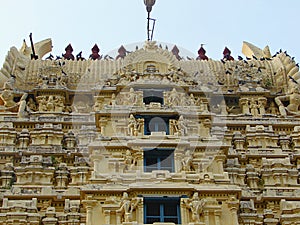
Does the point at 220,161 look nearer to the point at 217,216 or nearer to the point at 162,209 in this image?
the point at 217,216

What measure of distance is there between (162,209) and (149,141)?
3.75 m

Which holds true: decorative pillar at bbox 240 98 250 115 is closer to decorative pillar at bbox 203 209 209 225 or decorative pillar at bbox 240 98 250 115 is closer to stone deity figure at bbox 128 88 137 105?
stone deity figure at bbox 128 88 137 105

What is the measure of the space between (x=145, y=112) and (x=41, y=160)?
500 cm

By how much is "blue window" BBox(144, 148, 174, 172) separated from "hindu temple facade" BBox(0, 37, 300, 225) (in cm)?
4

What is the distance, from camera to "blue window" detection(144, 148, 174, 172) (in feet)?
79.4

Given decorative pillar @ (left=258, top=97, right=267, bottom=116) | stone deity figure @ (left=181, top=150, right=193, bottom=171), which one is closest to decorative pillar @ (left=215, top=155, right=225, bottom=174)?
stone deity figure @ (left=181, top=150, right=193, bottom=171)

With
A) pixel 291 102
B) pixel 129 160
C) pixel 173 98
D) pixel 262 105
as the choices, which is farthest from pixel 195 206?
pixel 291 102

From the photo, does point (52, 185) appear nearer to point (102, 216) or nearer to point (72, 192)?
point (72, 192)

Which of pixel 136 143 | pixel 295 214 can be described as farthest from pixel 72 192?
pixel 295 214

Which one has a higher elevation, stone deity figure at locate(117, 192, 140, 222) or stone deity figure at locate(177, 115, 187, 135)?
stone deity figure at locate(177, 115, 187, 135)

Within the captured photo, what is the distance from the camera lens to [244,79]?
3306 cm

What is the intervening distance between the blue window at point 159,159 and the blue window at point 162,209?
2.34 m

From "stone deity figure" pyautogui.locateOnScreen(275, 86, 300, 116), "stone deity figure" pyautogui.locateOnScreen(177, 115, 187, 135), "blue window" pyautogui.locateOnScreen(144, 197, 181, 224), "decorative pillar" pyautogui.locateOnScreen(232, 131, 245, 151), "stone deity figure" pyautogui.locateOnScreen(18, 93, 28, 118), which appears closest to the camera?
"blue window" pyautogui.locateOnScreen(144, 197, 181, 224)

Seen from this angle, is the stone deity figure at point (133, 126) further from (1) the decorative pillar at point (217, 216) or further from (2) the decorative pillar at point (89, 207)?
(1) the decorative pillar at point (217, 216)
